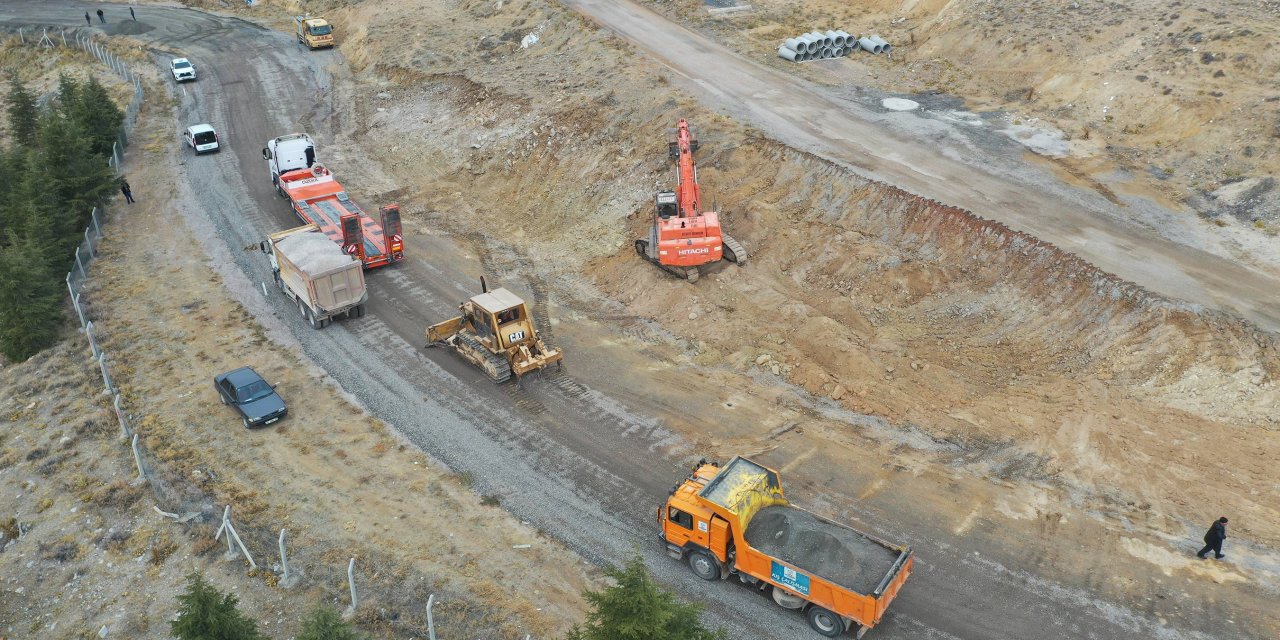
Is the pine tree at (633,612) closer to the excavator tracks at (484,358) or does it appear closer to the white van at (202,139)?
the excavator tracks at (484,358)

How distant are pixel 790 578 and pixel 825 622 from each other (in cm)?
122

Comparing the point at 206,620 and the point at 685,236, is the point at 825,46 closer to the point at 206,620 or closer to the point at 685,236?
the point at 685,236

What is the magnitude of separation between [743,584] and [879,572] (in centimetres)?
326

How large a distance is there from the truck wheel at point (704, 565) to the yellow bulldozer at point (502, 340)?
9.20 m

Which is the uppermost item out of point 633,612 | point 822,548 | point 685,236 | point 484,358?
point 633,612

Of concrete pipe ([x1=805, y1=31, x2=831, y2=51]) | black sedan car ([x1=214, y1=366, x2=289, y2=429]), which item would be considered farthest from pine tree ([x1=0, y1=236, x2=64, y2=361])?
concrete pipe ([x1=805, y1=31, x2=831, y2=51])

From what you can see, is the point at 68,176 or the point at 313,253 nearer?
the point at 313,253

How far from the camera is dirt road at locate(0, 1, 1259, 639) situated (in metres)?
18.0

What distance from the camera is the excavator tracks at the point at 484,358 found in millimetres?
25984

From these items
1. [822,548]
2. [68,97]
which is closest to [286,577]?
[822,548]

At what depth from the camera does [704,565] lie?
18859mm

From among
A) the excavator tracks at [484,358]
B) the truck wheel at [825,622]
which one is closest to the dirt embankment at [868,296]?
the excavator tracks at [484,358]

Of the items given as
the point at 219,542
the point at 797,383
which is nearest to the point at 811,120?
the point at 797,383

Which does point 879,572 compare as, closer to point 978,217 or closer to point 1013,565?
point 1013,565
